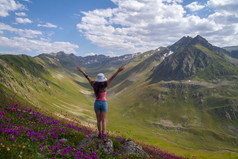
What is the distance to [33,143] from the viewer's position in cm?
828

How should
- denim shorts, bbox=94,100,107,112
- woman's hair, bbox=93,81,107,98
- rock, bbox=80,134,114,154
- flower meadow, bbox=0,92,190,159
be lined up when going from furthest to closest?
1. woman's hair, bbox=93,81,107,98
2. denim shorts, bbox=94,100,107,112
3. rock, bbox=80,134,114,154
4. flower meadow, bbox=0,92,190,159

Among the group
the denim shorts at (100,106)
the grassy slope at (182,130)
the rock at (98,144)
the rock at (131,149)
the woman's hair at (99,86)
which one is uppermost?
the woman's hair at (99,86)

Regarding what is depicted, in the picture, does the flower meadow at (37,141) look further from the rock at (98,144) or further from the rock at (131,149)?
the rock at (131,149)

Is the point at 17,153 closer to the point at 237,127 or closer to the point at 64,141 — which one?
the point at 64,141

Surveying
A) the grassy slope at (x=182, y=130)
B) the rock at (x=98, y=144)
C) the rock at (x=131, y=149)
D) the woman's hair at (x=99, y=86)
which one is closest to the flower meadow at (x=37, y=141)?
the rock at (x=98, y=144)

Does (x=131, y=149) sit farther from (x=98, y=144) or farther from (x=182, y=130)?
(x=182, y=130)

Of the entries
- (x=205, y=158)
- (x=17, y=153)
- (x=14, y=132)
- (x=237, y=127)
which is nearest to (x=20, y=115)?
(x=14, y=132)

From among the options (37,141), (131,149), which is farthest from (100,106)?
(37,141)

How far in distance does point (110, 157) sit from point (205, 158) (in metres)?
117

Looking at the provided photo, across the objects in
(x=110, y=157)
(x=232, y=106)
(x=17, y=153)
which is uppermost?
(x=17, y=153)

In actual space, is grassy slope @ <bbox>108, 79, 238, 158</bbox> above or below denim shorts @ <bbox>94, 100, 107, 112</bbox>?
below

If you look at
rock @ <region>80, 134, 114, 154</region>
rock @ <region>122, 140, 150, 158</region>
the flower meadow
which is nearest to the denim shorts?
rock @ <region>80, 134, 114, 154</region>

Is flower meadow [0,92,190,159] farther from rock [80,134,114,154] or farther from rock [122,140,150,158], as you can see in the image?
rock [122,140,150,158]

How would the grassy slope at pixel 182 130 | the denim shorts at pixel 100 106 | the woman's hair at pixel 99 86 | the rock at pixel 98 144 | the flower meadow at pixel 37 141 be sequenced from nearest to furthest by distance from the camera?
the flower meadow at pixel 37 141
the rock at pixel 98 144
the denim shorts at pixel 100 106
the woman's hair at pixel 99 86
the grassy slope at pixel 182 130
